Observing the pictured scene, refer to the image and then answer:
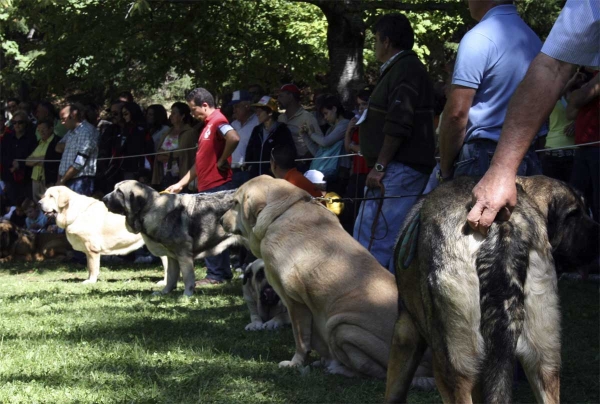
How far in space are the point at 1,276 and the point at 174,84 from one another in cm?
1917

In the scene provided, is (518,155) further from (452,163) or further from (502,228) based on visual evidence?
(452,163)

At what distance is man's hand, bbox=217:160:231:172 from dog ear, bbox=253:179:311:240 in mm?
3811

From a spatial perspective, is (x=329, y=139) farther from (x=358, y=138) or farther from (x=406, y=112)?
(x=406, y=112)

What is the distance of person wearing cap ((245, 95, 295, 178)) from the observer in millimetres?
10820

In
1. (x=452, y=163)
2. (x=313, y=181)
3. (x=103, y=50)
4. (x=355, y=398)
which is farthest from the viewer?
(x=103, y=50)

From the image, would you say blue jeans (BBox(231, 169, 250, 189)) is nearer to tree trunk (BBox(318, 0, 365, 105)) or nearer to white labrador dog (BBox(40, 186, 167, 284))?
white labrador dog (BBox(40, 186, 167, 284))

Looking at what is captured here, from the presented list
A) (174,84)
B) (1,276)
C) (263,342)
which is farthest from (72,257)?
(174,84)

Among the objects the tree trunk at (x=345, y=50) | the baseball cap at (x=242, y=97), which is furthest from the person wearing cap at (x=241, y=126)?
the tree trunk at (x=345, y=50)

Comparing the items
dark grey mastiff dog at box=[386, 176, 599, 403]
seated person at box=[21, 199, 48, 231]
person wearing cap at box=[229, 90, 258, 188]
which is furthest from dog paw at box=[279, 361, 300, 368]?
seated person at box=[21, 199, 48, 231]

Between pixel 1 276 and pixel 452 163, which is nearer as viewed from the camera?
pixel 452 163

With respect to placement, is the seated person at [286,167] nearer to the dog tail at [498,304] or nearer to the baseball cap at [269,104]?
the baseball cap at [269,104]

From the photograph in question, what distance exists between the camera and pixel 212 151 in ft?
33.3

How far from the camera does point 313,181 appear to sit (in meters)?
8.68

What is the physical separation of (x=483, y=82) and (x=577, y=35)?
1.54 meters
